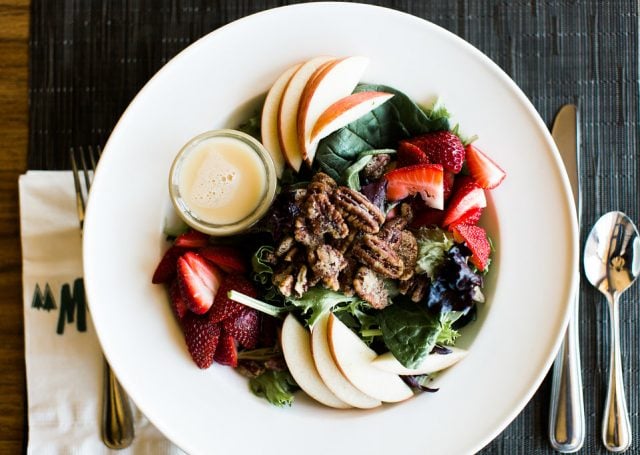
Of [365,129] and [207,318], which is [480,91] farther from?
[207,318]

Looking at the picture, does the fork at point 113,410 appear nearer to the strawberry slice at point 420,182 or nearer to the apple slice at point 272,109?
the apple slice at point 272,109

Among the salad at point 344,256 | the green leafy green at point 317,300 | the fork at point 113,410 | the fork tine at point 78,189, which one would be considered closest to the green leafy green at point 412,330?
the salad at point 344,256

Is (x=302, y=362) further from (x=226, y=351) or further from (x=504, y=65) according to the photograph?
(x=504, y=65)

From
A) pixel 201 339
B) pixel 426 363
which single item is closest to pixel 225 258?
pixel 201 339

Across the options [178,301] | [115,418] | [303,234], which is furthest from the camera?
[115,418]

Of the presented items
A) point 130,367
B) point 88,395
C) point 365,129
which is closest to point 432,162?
point 365,129

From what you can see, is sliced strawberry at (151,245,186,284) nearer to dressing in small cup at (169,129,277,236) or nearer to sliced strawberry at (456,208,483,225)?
dressing in small cup at (169,129,277,236)

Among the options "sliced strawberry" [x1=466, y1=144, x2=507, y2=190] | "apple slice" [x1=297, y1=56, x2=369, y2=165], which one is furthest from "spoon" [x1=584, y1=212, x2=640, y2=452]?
"apple slice" [x1=297, y1=56, x2=369, y2=165]
